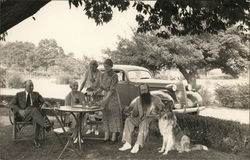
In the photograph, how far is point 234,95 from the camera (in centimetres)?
1992

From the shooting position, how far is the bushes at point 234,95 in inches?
766

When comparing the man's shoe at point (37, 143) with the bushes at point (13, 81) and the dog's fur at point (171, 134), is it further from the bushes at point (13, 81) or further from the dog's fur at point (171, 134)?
the bushes at point (13, 81)

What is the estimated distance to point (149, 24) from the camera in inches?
326

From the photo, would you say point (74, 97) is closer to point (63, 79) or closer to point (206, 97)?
point (206, 97)

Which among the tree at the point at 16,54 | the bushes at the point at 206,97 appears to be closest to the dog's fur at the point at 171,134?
the bushes at the point at 206,97

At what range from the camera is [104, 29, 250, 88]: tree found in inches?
782

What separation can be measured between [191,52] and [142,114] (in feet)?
40.7

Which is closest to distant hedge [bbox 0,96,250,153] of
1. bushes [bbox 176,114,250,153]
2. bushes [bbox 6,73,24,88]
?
bushes [bbox 176,114,250,153]

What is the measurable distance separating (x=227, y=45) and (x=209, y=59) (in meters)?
1.36

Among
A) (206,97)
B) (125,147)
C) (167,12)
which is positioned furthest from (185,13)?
(206,97)

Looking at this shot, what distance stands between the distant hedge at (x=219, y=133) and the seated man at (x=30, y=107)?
3.30 m

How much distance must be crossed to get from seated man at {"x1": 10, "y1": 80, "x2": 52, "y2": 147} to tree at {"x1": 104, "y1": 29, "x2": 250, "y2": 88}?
1222 centimetres

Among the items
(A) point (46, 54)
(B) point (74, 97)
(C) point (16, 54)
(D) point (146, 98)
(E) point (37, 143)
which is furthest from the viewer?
(A) point (46, 54)

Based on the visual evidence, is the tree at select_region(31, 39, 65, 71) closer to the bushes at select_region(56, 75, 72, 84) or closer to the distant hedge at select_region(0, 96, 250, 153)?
the bushes at select_region(56, 75, 72, 84)
